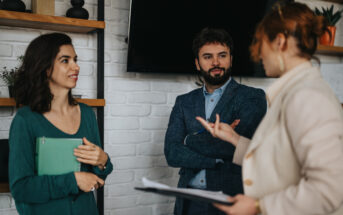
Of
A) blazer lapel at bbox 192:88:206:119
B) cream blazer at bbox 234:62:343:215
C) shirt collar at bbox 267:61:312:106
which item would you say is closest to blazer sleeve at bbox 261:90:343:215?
cream blazer at bbox 234:62:343:215

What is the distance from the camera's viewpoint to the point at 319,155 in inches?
33.0

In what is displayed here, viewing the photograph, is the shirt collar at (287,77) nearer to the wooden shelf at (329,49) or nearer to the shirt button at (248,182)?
the shirt button at (248,182)

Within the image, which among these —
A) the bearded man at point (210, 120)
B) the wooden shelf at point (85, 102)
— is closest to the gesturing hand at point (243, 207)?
the bearded man at point (210, 120)

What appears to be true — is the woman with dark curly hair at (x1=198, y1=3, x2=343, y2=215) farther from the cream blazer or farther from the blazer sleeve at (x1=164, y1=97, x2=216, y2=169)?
the blazer sleeve at (x1=164, y1=97, x2=216, y2=169)

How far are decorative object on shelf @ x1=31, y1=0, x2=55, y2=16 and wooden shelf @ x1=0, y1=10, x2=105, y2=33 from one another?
0.06 metres

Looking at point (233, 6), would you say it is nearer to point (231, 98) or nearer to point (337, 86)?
point (231, 98)

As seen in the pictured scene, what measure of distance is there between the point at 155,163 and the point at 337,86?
1.63m

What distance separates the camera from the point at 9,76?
1.73 metres

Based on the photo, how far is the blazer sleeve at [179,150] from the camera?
1644 millimetres

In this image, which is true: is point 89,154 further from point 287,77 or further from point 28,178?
point 287,77

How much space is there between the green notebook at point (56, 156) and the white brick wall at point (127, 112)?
71 cm

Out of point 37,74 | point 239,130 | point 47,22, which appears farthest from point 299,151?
point 47,22

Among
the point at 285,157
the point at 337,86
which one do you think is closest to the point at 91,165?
the point at 285,157

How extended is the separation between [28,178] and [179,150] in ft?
2.40
